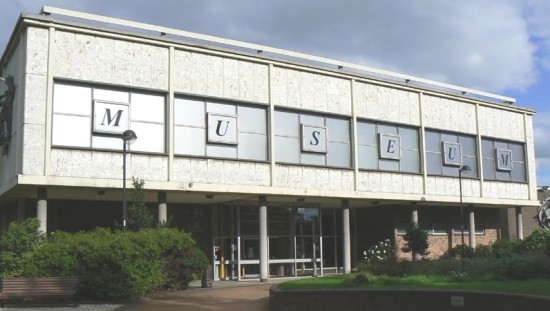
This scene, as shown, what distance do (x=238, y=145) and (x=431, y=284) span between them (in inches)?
467

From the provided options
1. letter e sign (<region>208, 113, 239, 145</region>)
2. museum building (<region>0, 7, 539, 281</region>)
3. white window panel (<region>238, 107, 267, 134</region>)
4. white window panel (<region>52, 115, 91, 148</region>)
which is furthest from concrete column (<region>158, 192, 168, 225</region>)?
white window panel (<region>238, 107, 267, 134</region>)

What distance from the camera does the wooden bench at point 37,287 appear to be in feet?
57.2

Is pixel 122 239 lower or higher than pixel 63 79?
lower

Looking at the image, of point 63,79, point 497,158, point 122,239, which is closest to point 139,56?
point 63,79

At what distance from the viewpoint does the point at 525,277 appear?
59.3ft

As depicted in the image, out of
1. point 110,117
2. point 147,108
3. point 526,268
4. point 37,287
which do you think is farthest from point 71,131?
point 526,268

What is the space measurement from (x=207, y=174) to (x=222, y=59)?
469 centimetres

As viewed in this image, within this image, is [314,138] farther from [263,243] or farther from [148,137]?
[148,137]

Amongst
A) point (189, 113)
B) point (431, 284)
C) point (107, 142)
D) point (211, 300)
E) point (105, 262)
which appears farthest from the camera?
point (189, 113)

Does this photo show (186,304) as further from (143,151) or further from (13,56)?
(13,56)

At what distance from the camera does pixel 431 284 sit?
16984 millimetres

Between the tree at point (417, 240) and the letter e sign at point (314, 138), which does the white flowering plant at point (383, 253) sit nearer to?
the tree at point (417, 240)

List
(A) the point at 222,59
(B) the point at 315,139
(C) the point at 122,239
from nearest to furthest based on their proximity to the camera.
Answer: (C) the point at 122,239 → (A) the point at 222,59 → (B) the point at 315,139

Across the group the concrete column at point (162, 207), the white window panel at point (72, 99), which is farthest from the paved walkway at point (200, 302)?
the white window panel at point (72, 99)
